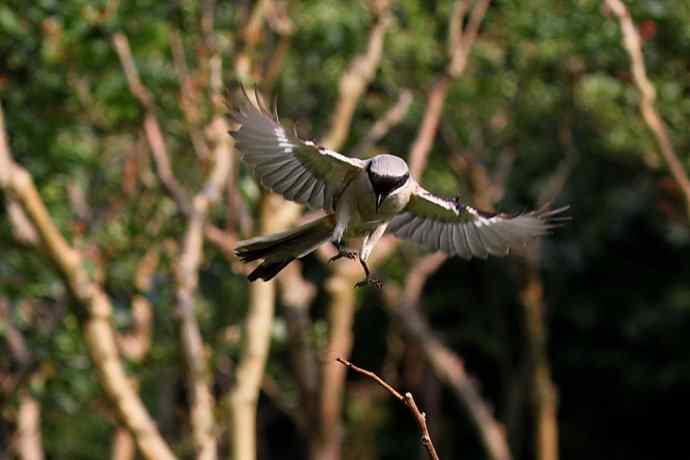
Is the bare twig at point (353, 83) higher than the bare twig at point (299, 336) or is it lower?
higher

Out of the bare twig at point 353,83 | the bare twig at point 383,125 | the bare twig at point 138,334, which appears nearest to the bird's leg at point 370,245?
the bare twig at point 353,83

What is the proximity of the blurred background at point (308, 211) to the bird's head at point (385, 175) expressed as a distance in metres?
0.55

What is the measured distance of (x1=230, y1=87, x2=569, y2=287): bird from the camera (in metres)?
4.02

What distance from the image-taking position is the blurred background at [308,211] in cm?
641

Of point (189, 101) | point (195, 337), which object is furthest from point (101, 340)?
point (189, 101)

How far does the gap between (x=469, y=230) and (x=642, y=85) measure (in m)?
2.45

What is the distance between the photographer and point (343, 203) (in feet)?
13.6

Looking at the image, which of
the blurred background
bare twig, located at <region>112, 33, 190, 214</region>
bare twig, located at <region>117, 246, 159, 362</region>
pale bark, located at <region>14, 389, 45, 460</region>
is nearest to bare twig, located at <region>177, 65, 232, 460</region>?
the blurred background

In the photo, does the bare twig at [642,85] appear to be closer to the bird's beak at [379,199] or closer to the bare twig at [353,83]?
the bare twig at [353,83]

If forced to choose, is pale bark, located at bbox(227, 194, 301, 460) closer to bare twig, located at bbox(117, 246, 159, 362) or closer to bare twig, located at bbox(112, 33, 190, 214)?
bare twig, located at bbox(112, 33, 190, 214)

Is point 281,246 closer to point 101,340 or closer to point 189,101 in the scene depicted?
point 101,340

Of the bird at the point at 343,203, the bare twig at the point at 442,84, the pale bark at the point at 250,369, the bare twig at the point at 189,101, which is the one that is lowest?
the bird at the point at 343,203

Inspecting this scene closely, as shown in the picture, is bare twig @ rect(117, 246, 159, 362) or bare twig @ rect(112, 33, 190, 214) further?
bare twig @ rect(117, 246, 159, 362)

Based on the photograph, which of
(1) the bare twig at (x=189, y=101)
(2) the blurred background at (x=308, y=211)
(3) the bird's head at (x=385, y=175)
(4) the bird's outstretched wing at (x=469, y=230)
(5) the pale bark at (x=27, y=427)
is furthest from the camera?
(5) the pale bark at (x=27, y=427)
